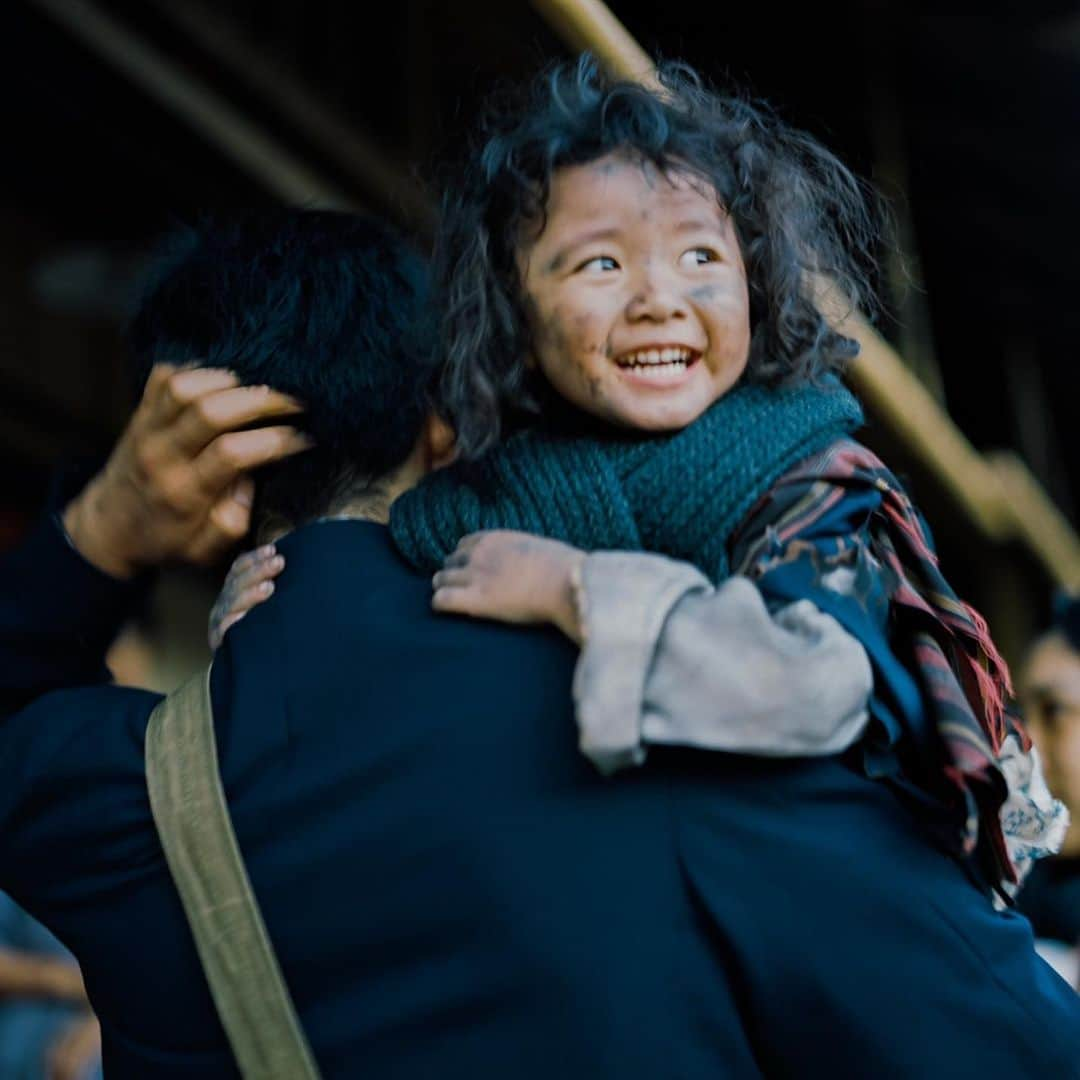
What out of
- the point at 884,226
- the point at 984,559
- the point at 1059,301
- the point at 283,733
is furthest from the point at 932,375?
the point at 283,733

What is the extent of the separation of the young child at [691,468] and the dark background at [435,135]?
1.83 meters

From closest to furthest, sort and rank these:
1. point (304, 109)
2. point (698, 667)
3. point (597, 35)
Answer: point (698, 667), point (597, 35), point (304, 109)

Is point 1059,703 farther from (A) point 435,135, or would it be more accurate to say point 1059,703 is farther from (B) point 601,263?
(A) point 435,135

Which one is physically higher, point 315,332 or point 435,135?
point 435,135

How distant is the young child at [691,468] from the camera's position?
101 cm

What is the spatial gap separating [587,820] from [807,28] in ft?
11.2

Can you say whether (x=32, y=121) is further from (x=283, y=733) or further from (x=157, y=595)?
(x=283, y=733)

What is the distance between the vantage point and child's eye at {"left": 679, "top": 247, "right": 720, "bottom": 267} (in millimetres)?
1336

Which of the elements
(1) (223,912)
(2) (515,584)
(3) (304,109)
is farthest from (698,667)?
(3) (304,109)

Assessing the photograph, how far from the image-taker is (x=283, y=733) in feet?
3.64

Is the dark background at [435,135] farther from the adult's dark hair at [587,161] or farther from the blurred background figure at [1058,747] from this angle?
the adult's dark hair at [587,161]

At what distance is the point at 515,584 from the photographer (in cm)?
109

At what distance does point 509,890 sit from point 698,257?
0.61 metres

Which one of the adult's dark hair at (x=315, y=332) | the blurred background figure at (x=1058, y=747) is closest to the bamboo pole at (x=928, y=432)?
the adult's dark hair at (x=315, y=332)
